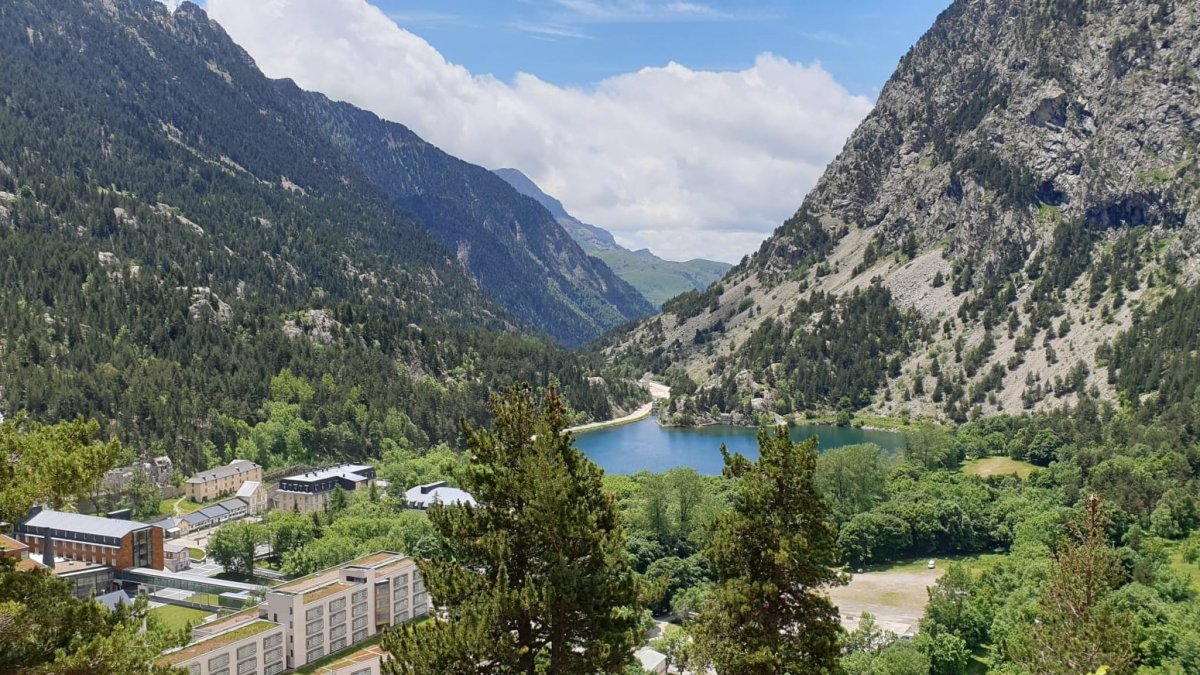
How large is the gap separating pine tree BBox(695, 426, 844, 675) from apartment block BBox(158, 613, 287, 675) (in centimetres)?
3531

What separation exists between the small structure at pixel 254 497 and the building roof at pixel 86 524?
22020 millimetres

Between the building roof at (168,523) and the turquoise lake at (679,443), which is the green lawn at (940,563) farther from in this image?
the building roof at (168,523)

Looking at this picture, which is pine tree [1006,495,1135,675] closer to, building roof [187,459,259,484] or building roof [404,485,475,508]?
building roof [404,485,475,508]

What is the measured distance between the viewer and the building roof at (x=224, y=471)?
104m

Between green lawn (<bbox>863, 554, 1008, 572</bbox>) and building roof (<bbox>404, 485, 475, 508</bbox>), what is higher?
building roof (<bbox>404, 485, 475, 508</bbox>)

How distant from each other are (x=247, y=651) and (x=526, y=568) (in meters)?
38.8

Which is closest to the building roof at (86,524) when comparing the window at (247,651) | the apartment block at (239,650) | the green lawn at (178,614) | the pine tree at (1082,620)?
the green lawn at (178,614)

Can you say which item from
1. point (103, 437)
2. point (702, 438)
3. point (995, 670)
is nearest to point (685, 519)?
point (995, 670)

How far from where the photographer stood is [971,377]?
186500 millimetres

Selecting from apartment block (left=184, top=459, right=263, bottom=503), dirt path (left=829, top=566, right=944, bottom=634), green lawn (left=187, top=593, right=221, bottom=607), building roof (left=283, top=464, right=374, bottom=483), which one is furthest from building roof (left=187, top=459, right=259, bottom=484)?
dirt path (left=829, top=566, right=944, bottom=634)

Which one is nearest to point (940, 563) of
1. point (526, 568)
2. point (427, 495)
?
point (427, 495)

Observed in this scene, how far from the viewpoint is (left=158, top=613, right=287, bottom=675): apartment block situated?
4941 cm

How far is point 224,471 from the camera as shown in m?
108

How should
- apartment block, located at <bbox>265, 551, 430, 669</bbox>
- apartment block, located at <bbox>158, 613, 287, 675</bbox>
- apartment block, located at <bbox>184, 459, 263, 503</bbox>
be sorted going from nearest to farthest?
apartment block, located at <bbox>158, 613, 287, 675</bbox>
apartment block, located at <bbox>265, 551, 430, 669</bbox>
apartment block, located at <bbox>184, 459, 263, 503</bbox>
